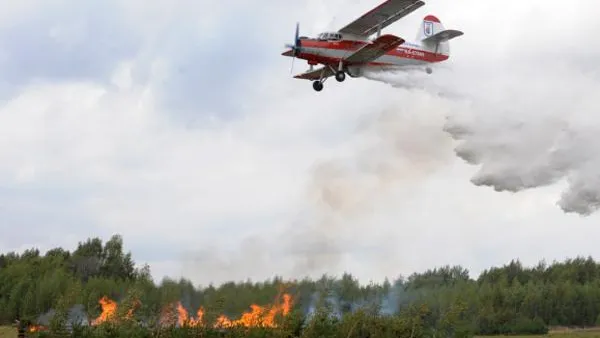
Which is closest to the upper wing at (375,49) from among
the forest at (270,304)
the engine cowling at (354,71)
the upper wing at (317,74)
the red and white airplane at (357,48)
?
the red and white airplane at (357,48)

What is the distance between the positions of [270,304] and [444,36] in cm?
2359

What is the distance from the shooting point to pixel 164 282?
47.5 meters

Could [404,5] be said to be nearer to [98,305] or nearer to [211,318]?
[211,318]

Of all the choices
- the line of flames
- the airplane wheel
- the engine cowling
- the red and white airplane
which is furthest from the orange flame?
the engine cowling

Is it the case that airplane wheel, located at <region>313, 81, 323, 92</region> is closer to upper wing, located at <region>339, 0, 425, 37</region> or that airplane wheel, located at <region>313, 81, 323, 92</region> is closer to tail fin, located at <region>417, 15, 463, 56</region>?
upper wing, located at <region>339, 0, 425, 37</region>

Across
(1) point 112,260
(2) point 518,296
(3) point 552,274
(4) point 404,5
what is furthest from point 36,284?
(3) point 552,274

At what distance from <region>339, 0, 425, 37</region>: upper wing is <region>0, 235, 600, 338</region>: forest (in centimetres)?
1629

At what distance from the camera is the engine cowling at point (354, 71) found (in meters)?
51.4

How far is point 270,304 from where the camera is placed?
4478cm

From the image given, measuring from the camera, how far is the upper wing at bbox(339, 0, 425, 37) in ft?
167

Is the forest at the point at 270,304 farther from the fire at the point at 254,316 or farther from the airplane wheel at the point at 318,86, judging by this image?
the airplane wheel at the point at 318,86

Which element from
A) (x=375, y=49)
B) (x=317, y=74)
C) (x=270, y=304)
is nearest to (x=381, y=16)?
(x=375, y=49)

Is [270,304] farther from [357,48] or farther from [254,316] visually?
[357,48]

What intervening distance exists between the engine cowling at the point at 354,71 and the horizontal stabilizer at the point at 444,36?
7400 millimetres
